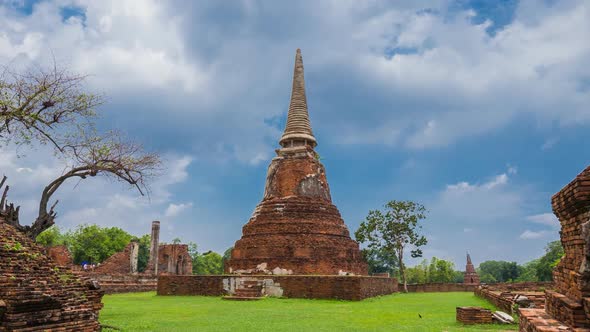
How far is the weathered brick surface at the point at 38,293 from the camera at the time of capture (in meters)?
6.83

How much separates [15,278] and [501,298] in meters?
11.5

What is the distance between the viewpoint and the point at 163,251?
145ft

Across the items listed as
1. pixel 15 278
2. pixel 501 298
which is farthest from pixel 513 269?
pixel 15 278

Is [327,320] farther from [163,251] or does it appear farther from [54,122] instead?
[163,251]

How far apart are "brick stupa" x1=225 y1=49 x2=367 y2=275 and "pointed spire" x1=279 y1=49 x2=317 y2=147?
64mm

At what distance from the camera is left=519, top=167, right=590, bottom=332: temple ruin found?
4062mm

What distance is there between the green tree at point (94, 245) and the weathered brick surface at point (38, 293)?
45936mm

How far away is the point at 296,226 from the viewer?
77.5 ft

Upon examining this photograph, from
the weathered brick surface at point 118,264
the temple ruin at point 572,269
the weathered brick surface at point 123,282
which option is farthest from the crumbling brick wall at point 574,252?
the weathered brick surface at point 118,264

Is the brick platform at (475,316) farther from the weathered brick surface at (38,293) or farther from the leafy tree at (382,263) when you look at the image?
the leafy tree at (382,263)

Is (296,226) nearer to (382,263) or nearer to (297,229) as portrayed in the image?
(297,229)

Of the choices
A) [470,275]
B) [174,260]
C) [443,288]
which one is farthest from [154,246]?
[470,275]

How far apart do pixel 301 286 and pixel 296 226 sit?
5382mm

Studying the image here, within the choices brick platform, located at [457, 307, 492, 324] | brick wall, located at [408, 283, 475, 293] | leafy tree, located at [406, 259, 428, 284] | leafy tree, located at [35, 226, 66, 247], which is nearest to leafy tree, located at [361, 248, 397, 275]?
leafy tree, located at [406, 259, 428, 284]
